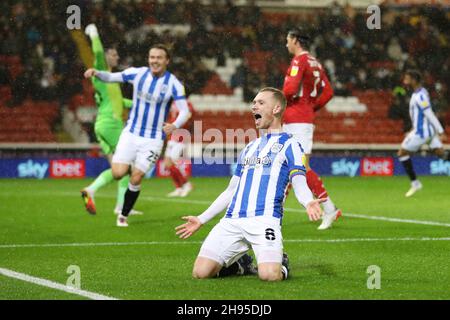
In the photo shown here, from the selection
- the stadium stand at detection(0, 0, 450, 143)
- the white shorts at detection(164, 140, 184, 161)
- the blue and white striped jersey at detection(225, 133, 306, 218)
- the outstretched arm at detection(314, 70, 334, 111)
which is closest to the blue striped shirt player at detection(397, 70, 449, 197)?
the white shorts at detection(164, 140, 184, 161)

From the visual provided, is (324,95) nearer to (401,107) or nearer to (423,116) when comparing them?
(423,116)

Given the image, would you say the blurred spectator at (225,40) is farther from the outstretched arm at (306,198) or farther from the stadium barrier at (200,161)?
the outstretched arm at (306,198)

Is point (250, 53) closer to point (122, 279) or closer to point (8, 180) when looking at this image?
point (8, 180)

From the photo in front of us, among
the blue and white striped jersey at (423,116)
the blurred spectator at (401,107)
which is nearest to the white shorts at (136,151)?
the blue and white striped jersey at (423,116)

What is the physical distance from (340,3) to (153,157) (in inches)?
698

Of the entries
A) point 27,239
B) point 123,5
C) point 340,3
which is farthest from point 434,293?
point 340,3

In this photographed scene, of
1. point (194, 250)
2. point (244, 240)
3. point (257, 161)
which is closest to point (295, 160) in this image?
point (257, 161)

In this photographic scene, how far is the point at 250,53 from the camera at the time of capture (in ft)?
89.0

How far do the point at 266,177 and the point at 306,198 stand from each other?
62cm

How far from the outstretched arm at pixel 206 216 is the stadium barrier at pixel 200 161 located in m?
13.4

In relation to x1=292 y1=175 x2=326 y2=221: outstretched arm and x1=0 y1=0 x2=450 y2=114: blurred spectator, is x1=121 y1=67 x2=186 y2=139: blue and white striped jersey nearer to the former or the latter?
x1=292 y1=175 x2=326 y2=221: outstretched arm

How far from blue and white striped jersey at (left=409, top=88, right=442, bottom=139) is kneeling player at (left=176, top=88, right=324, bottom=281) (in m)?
9.94

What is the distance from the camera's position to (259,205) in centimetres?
747

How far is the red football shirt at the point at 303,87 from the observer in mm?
11461
